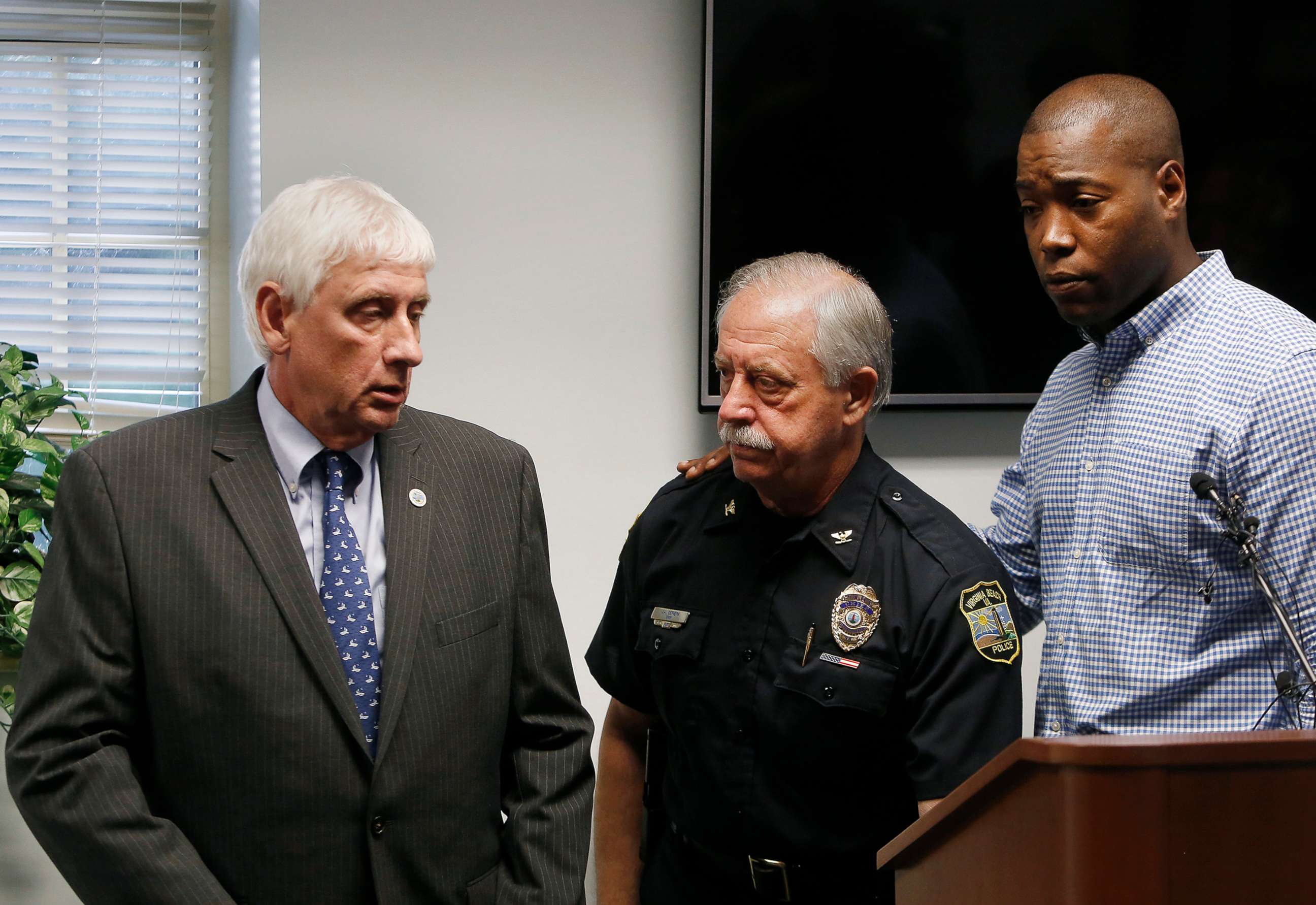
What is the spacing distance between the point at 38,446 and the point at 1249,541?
210 cm

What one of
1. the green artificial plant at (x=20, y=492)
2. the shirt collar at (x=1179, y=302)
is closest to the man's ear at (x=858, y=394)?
the shirt collar at (x=1179, y=302)

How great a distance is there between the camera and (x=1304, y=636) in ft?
4.78

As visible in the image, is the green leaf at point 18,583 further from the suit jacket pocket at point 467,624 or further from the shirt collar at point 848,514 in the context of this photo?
the shirt collar at point 848,514

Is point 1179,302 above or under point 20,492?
above

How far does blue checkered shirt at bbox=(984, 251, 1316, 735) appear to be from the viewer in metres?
1.49

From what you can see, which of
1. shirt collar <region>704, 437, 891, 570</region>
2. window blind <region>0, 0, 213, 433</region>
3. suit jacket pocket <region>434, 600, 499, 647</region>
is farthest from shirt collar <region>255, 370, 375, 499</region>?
window blind <region>0, 0, 213, 433</region>

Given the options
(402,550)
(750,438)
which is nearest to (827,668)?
(750,438)

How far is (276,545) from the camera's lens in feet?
4.66

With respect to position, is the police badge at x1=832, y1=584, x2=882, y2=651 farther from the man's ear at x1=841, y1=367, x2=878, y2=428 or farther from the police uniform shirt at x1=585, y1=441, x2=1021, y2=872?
the man's ear at x1=841, y1=367, x2=878, y2=428

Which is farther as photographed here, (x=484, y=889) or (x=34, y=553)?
(x=34, y=553)

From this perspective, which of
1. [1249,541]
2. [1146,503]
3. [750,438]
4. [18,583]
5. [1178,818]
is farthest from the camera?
[18,583]

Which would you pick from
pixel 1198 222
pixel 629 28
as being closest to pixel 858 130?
pixel 629 28

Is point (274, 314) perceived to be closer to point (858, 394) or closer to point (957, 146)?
point (858, 394)

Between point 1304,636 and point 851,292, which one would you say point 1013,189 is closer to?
point 851,292
